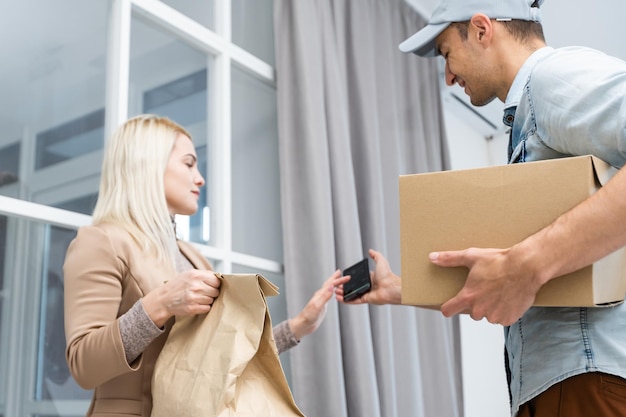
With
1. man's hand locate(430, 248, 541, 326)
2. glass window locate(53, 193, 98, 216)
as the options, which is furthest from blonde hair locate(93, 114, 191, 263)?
man's hand locate(430, 248, 541, 326)

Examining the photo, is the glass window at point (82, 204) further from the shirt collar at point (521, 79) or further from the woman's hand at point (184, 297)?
the shirt collar at point (521, 79)

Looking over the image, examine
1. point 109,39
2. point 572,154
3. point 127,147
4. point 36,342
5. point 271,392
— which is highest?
point 109,39

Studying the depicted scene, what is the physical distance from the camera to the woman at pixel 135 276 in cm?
122

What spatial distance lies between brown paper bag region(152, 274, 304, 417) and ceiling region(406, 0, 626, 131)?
2124mm

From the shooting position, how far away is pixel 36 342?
59.2 inches

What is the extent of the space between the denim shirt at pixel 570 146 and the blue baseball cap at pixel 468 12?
215 mm

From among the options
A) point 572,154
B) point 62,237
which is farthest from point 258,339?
point 62,237

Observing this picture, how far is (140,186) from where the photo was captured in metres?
1.51

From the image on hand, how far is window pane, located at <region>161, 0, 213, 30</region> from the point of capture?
2.05m

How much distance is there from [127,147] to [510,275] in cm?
94

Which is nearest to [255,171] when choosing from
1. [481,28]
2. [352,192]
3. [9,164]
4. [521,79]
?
[352,192]

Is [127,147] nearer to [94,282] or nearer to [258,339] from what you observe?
[94,282]

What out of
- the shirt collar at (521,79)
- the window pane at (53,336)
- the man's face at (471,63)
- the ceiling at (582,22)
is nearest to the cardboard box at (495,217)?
the shirt collar at (521,79)

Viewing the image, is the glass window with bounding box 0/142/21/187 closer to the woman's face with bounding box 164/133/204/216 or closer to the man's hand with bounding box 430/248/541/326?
the woman's face with bounding box 164/133/204/216
